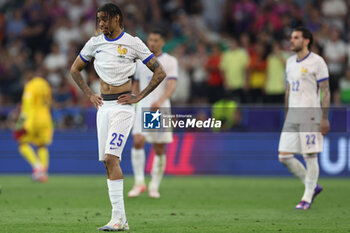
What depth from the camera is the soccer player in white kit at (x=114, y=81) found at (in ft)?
26.9

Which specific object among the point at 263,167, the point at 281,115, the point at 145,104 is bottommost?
the point at 263,167

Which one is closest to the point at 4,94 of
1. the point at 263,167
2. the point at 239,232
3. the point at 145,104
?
the point at 263,167

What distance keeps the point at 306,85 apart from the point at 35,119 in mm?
Result: 7682

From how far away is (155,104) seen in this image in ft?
38.2

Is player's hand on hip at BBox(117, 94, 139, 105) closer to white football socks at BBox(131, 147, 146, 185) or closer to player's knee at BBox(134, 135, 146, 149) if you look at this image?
player's knee at BBox(134, 135, 146, 149)

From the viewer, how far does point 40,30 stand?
853 inches

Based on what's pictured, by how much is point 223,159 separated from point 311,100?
23.0 feet

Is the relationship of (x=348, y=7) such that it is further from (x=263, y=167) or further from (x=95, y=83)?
(x=95, y=83)

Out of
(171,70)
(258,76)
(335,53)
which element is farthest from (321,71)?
(335,53)

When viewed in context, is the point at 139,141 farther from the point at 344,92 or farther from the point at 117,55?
the point at 344,92

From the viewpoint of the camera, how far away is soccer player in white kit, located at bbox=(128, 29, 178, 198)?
39.0ft

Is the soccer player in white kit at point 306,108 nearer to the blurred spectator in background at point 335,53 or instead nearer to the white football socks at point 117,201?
the white football socks at point 117,201

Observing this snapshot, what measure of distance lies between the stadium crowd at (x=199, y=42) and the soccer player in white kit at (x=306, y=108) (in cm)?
674

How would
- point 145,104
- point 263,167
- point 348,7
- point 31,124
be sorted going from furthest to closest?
point 348,7, point 263,167, point 31,124, point 145,104
